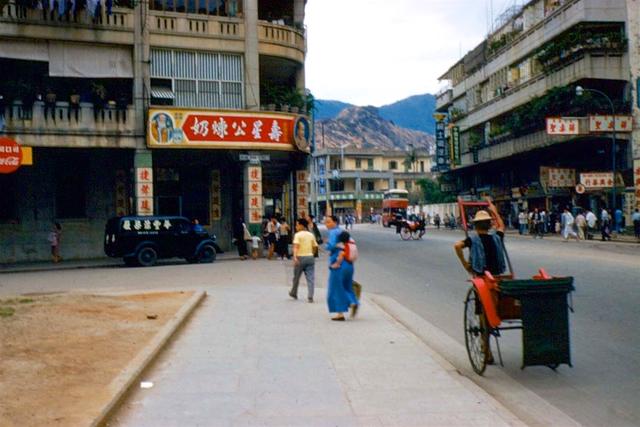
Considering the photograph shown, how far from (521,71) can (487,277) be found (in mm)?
46064

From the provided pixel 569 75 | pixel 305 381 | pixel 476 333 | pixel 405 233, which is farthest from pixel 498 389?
pixel 569 75

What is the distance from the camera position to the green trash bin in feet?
22.9

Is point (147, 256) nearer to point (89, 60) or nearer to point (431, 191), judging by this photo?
point (89, 60)

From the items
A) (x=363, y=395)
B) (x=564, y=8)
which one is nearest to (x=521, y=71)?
(x=564, y=8)

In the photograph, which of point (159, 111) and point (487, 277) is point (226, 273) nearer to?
point (159, 111)

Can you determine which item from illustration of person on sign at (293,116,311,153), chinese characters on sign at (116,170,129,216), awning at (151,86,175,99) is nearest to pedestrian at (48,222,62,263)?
chinese characters on sign at (116,170,129,216)

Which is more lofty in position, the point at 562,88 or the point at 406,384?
the point at 562,88

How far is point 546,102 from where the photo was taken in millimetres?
43188

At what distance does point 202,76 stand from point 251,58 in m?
2.22

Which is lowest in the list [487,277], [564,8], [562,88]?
[487,277]

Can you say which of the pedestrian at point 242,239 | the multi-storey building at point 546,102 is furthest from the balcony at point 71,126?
the multi-storey building at point 546,102

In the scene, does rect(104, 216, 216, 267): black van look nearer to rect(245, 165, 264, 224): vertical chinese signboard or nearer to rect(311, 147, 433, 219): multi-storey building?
rect(245, 165, 264, 224): vertical chinese signboard

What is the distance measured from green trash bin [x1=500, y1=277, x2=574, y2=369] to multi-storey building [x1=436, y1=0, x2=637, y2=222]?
31.4 m

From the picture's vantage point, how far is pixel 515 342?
9.47 m
